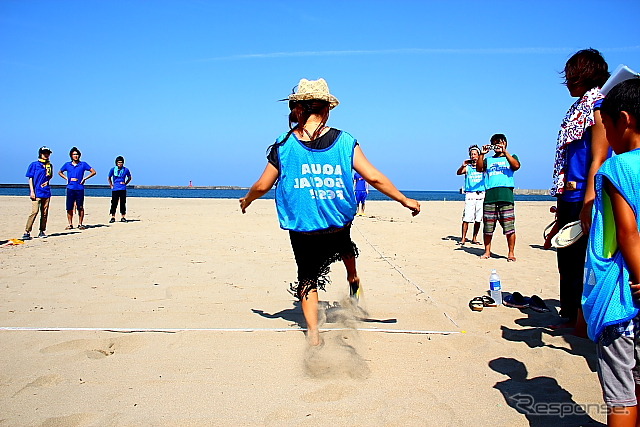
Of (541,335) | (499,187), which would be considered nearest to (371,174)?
(541,335)

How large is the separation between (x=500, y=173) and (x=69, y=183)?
33.0ft

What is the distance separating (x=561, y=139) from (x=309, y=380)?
2611 millimetres

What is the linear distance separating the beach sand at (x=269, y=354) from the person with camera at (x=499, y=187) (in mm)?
1453

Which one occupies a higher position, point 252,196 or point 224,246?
point 252,196


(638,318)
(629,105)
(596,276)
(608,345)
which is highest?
(629,105)

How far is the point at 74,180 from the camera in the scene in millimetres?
12625

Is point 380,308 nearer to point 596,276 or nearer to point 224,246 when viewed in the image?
point 596,276

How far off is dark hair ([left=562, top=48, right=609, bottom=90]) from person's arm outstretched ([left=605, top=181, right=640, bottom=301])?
6.80 feet

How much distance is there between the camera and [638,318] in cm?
200

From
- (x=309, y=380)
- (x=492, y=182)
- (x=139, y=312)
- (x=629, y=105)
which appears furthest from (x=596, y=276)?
(x=492, y=182)

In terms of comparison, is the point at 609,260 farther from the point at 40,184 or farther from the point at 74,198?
the point at 74,198

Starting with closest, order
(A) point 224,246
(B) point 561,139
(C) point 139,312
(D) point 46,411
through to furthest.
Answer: (D) point 46,411
(B) point 561,139
(C) point 139,312
(A) point 224,246

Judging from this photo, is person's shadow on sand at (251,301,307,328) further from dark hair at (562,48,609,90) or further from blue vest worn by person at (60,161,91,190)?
blue vest worn by person at (60,161,91,190)

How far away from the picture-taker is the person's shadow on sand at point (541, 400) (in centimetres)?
259
